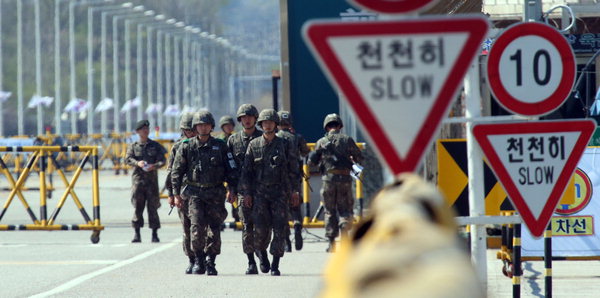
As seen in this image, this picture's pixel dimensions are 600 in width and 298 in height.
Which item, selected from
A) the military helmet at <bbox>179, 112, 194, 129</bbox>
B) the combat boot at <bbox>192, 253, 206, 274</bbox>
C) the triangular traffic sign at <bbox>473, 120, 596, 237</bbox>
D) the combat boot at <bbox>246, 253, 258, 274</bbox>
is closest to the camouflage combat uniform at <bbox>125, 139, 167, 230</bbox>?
the military helmet at <bbox>179, 112, 194, 129</bbox>

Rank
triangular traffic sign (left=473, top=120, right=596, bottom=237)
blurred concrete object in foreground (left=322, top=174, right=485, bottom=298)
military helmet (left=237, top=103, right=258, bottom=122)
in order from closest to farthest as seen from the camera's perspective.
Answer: blurred concrete object in foreground (left=322, top=174, right=485, bottom=298) < triangular traffic sign (left=473, top=120, right=596, bottom=237) < military helmet (left=237, top=103, right=258, bottom=122)

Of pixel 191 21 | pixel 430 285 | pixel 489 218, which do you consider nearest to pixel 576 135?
pixel 489 218

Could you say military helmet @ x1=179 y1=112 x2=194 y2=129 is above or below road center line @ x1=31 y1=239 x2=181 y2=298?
above

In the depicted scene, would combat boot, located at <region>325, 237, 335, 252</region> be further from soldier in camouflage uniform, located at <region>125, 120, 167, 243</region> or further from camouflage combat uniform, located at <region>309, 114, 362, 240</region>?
soldier in camouflage uniform, located at <region>125, 120, 167, 243</region>

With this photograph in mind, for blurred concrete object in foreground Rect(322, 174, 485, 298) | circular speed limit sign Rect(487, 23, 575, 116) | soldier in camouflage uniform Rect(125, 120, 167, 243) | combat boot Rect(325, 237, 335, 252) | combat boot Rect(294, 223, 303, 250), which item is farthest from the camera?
soldier in camouflage uniform Rect(125, 120, 167, 243)

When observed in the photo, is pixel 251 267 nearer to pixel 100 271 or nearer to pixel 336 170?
pixel 100 271

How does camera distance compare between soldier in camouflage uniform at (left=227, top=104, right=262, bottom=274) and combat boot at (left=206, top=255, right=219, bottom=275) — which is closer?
combat boot at (left=206, top=255, right=219, bottom=275)

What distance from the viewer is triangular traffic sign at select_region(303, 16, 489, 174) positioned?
4.41 metres

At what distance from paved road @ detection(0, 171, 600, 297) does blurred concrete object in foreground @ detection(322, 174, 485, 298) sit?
778 cm

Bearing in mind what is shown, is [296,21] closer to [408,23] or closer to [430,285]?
[408,23]

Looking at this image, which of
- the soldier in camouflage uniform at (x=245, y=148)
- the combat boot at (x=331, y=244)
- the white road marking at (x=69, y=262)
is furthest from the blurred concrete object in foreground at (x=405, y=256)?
the combat boot at (x=331, y=244)

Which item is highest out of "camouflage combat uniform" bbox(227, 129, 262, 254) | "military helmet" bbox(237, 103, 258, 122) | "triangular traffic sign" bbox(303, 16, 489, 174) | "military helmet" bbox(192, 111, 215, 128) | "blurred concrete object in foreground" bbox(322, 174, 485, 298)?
"triangular traffic sign" bbox(303, 16, 489, 174)

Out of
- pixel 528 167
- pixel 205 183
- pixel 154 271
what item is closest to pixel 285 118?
pixel 205 183

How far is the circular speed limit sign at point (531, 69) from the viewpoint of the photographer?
704 centimetres
